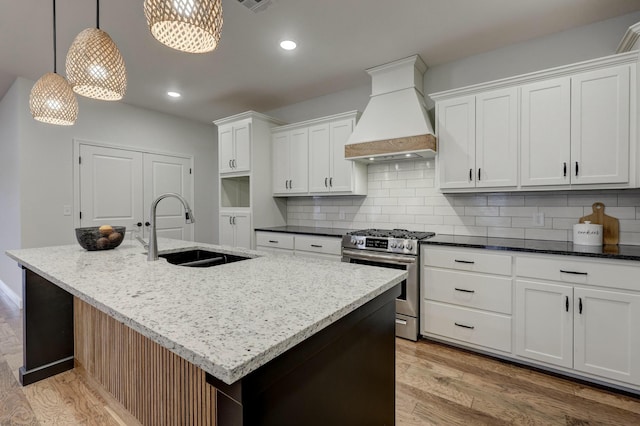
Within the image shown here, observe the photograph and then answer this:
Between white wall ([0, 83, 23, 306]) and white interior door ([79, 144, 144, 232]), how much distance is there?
0.60 meters

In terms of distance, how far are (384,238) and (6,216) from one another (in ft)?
15.4

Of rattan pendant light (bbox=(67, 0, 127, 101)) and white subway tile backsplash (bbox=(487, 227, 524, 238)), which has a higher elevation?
rattan pendant light (bbox=(67, 0, 127, 101))

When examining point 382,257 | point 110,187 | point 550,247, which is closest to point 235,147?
point 110,187

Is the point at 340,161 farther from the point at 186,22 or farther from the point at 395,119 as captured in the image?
the point at 186,22

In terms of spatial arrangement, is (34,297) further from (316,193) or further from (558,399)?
(558,399)

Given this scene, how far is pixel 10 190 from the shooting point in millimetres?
3725

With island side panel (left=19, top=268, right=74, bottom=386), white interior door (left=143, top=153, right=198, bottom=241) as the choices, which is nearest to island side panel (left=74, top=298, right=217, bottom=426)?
island side panel (left=19, top=268, right=74, bottom=386)

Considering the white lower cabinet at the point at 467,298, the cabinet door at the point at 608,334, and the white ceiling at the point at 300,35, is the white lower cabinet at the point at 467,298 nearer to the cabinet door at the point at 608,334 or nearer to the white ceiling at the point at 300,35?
the cabinet door at the point at 608,334

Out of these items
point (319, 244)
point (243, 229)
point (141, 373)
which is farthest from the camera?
point (243, 229)

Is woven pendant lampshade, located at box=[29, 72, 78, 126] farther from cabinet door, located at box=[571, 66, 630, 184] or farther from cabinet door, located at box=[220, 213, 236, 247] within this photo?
cabinet door, located at box=[571, 66, 630, 184]

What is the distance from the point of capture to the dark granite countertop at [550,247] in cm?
202

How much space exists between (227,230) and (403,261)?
2563 millimetres

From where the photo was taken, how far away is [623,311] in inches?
77.4

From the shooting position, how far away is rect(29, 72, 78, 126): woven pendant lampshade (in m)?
1.83
